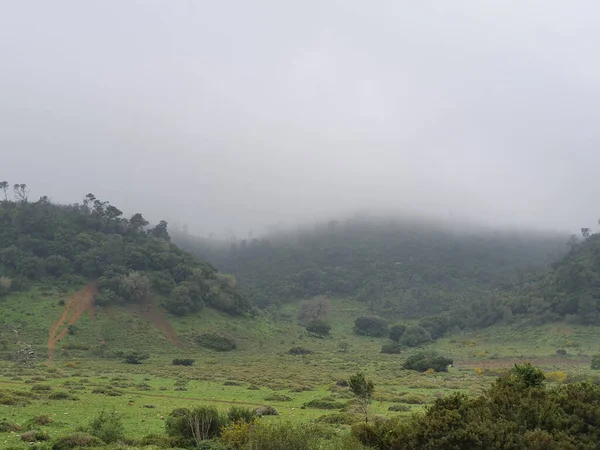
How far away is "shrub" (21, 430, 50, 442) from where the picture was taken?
16.8m

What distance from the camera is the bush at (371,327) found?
123 meters

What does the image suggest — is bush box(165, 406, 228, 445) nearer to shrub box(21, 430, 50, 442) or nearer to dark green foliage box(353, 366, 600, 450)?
shrub box(21, 430, 50, 442)

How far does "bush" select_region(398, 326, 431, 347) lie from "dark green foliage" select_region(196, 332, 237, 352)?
1655 inches

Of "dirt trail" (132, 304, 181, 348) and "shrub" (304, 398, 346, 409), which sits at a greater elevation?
"shrub" (304, 398, 346, 409)

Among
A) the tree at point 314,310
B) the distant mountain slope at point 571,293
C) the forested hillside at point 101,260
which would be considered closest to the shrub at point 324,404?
the forested hillside at point 101,260

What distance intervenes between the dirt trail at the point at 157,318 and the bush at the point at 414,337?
52.0m

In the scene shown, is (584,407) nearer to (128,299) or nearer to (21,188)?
(128,299)

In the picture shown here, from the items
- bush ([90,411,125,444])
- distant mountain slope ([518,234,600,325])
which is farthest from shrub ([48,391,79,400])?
distant mountain slope ([518,234,600,325])

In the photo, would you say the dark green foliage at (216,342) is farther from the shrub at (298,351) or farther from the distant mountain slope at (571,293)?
the distant mountain slope at (571,293)

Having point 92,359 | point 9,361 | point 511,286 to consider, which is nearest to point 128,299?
point 92,359

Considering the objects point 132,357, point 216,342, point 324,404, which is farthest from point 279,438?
point 216,342

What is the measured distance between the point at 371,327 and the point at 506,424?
115 metres

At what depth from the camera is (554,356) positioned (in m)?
73.4

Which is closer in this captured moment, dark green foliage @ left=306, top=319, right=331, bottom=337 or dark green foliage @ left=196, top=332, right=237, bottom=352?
dark green foliage @ left=196, top=332, right=237, bottom=352
